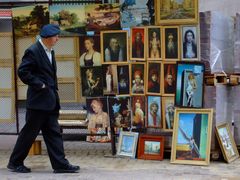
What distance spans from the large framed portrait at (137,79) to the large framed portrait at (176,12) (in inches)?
26.2

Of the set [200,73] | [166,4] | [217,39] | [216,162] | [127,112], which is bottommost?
[216,162]

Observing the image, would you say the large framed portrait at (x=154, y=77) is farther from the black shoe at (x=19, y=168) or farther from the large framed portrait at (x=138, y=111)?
the black shoe at (x=19, y=168)

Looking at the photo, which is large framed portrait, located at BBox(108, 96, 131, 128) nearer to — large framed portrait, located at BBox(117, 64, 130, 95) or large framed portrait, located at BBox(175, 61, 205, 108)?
large framed portrait, located at BBox(117, 64, 130, 95)

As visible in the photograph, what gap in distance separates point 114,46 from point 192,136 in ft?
5.38

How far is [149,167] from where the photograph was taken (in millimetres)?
6840

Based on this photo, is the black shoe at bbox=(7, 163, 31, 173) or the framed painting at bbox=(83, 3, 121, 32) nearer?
the black shoe at bbox=(7, 163, 31, 173)

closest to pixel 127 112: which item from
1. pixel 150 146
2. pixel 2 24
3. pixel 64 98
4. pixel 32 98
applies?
pixel 150 146

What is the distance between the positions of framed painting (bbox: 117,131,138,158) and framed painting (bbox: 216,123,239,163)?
1164 millimetres

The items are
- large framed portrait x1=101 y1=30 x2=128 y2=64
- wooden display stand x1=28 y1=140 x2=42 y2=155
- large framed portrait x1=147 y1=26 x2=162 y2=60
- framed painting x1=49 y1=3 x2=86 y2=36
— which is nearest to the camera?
large framed portrait x1=147 y1=26 x2=162 y2=60

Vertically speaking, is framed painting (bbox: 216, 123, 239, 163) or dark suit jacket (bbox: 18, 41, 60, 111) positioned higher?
dark suit jacket (bbox: 18, 41, 60, 111)

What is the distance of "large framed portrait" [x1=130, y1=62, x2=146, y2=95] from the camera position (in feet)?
23.7

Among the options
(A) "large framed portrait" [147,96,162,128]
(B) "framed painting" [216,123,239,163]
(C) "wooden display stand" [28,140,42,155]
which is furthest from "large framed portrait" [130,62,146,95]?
(C) "wooden display stand" [28,140,42,155]

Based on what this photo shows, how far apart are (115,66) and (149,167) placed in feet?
4.88

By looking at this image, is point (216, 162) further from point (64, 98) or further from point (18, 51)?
point (18, 51)
